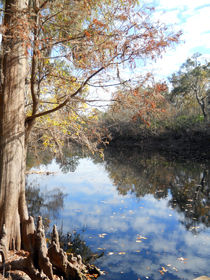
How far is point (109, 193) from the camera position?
13.6 m

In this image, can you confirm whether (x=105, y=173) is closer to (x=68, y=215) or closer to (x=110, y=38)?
(x=68, y=215)

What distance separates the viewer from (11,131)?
195 inches

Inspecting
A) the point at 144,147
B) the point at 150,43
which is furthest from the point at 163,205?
the point at 144,147

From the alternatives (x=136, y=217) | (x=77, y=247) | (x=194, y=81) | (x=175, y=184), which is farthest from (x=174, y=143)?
(x=77, y=247)

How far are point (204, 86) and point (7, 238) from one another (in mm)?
35567

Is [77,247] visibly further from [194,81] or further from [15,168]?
[194,81]

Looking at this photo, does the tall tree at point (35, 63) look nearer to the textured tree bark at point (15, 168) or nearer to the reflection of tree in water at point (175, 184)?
the textured tree bark at point (15, 168)

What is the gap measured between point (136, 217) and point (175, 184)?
618 centimetres

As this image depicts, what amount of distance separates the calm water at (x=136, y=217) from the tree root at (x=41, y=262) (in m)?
1.31

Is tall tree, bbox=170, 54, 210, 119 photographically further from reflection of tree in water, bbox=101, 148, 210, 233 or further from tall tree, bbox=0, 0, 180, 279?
tall tree, bbox=0, 0, 180, 279

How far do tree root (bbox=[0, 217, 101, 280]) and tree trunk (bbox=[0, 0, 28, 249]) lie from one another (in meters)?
0.38

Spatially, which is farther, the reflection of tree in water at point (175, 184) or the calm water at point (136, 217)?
the reflection of tree in water at point (175, 184)

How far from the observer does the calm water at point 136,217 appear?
639 centimetres

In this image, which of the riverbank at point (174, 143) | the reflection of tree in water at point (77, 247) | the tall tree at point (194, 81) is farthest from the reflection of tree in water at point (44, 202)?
the tall tree at point (194, 81)
